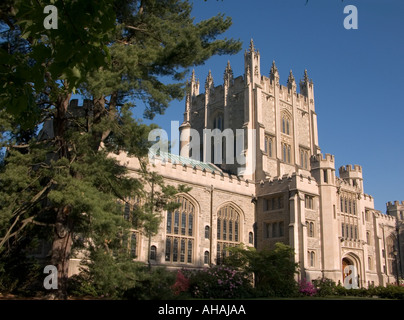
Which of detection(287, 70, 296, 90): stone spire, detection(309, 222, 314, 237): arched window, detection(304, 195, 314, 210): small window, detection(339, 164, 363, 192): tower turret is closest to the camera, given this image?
detection(309, 222, 314, 237): arched window

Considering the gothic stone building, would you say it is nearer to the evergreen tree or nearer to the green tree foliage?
the green tree foliage

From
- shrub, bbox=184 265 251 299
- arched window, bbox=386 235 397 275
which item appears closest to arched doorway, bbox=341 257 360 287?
shrub, bbox=184 265 251 299

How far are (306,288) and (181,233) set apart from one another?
768 cm

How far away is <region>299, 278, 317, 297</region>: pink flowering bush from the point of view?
22.8 meters

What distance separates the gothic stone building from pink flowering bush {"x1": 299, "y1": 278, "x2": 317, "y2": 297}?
46.2 inches

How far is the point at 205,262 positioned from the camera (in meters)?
25.1

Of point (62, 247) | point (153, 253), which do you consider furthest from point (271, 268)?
point (62, 247)

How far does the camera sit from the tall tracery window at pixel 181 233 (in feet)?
78.3

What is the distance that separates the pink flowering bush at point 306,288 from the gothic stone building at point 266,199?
1175 millimetres

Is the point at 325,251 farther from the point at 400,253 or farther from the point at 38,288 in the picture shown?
the point at 400,253

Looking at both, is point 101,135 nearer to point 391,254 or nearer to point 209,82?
point 209,82

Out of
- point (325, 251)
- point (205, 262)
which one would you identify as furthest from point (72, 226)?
point (325, 251)

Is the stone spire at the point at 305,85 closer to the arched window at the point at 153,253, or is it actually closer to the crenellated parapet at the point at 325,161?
the crenellated parapet at the point at 325,161

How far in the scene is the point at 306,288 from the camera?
2289 centimetres
